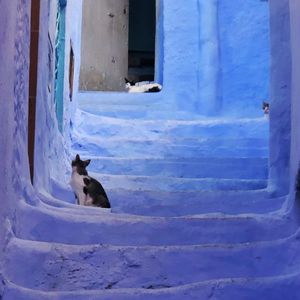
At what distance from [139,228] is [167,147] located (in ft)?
11.4

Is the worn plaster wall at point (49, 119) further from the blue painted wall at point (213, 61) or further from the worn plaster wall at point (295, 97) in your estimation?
the blue painted wall at point (213, 61)

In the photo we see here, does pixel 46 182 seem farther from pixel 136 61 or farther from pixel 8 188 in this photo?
pixel 136 61

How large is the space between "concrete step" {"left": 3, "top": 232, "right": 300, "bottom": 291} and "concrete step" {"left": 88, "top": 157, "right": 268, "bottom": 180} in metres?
2.63

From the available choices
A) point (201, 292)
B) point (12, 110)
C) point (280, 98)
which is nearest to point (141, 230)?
point (201, 292)

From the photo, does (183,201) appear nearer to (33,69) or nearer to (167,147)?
(33,69)

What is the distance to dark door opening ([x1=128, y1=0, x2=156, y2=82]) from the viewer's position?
14156mm

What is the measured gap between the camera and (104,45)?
1114cm

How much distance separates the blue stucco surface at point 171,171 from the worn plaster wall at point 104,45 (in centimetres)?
181

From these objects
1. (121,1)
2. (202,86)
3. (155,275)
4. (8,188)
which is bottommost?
(155,275)

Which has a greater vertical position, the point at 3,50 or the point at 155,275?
the point at 3,50

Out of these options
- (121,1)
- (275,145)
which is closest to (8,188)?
(275,145)

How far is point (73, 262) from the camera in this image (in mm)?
3160

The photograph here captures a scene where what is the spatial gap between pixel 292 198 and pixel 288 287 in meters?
1.14

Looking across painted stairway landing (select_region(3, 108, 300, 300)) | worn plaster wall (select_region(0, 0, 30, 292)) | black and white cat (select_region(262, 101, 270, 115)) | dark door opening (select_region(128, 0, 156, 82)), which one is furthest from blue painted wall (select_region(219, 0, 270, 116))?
dark door opening (select_region(128, 0, 156, 82))
